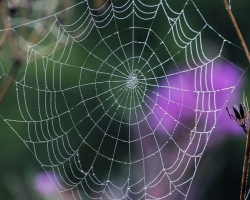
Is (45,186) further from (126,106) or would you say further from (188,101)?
(126,106)

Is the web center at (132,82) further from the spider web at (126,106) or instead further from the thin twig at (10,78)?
the thin twig at (10,78)

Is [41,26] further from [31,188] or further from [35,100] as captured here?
[35,100]

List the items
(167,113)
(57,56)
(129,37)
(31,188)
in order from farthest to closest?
(129,37), (57,56), (31,188), (167,113)

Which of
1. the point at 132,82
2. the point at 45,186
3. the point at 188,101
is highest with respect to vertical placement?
the point at 132,82

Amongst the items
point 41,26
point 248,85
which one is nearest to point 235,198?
point 248,85

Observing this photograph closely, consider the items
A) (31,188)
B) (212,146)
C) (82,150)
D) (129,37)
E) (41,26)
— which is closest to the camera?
(41,26)

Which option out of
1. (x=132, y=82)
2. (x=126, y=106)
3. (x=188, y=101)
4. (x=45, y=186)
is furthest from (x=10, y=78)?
(x=126, y=106)

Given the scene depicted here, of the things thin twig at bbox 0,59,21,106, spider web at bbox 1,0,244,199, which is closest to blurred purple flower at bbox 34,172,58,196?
spider web at bbox 1,0,244,199

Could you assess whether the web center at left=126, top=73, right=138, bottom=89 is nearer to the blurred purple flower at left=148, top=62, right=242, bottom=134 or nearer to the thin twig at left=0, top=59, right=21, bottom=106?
the blurred purple flower at left=148, top=62, right=242, bottom=134
